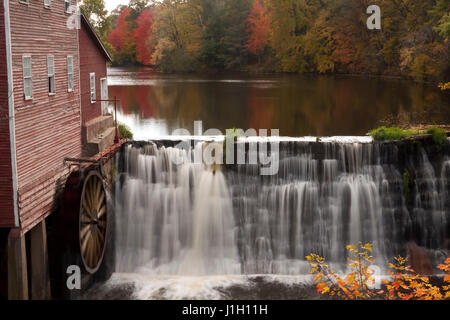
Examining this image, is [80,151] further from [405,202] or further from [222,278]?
[405,202]

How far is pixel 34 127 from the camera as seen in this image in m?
16.3

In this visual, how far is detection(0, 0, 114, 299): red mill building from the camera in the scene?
14828 mm

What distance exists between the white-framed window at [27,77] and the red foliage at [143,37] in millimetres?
82906

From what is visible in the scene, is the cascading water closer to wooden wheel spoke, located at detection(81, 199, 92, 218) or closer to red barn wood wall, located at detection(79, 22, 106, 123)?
red barn wood wall, located at detection(79, 22, 106, 123)

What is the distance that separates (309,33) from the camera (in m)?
78.1

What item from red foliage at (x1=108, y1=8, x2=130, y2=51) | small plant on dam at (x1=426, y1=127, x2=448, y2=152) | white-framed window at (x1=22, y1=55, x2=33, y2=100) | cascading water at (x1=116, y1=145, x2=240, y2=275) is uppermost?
A: red foliage at (x1=108, y1=8, x2=130, y2=51)

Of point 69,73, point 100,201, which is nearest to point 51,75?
point 69,73

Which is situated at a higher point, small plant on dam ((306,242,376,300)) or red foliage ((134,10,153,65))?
red foliage ((134,10,153,65))

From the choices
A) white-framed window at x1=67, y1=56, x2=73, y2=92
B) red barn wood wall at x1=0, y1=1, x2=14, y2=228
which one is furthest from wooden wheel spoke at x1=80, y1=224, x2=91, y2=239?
white-framed window at x1=67, y1=56, x2=73, y2=92

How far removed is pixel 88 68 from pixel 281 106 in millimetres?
20967

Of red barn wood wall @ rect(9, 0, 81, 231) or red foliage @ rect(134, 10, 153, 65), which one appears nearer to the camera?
red barn wood wall @ rect(9, 0, 81, 231)

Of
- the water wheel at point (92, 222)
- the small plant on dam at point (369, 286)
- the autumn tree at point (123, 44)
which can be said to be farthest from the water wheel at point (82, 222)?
the autumn tree at point (123, 44)

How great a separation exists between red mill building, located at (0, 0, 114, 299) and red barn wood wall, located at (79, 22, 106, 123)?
627mm
